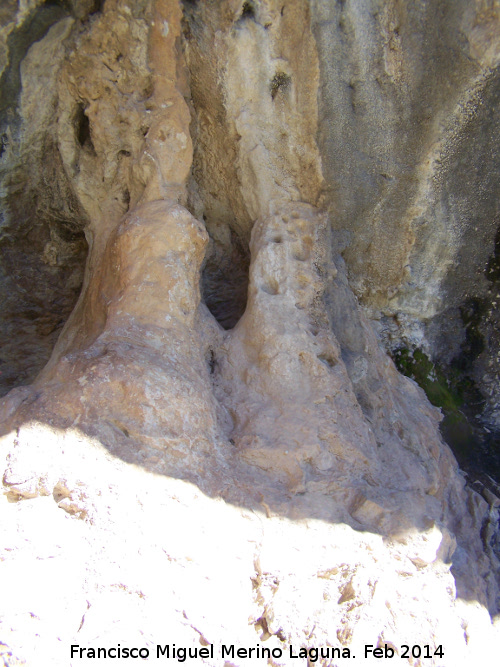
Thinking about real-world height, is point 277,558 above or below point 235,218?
below

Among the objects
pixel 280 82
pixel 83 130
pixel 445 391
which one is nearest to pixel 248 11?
pixel 280 82

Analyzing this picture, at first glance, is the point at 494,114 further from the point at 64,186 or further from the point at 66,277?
the point at 66,277

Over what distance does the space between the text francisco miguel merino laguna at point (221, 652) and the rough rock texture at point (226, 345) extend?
2 cm

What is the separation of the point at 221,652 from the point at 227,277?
222 centimetres

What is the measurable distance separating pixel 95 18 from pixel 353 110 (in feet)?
4.89

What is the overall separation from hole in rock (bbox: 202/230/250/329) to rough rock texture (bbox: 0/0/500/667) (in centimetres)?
2

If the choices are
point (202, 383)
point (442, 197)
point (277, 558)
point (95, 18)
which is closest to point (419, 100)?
point (442, 197)

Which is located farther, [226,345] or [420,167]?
[420,167]

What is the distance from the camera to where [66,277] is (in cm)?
362

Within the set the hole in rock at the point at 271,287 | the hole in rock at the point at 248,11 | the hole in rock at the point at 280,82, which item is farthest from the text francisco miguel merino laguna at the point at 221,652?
the hole in rock at the point at 248,11

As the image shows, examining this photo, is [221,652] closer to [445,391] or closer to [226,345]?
[226,345]

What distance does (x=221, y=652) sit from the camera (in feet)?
5.49

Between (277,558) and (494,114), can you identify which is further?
(494,114)

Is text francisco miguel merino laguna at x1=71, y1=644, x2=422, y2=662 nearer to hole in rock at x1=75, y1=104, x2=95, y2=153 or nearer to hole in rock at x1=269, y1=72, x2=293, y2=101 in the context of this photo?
hole in rock at x1=75, y1=104, x2=95, y2=153
